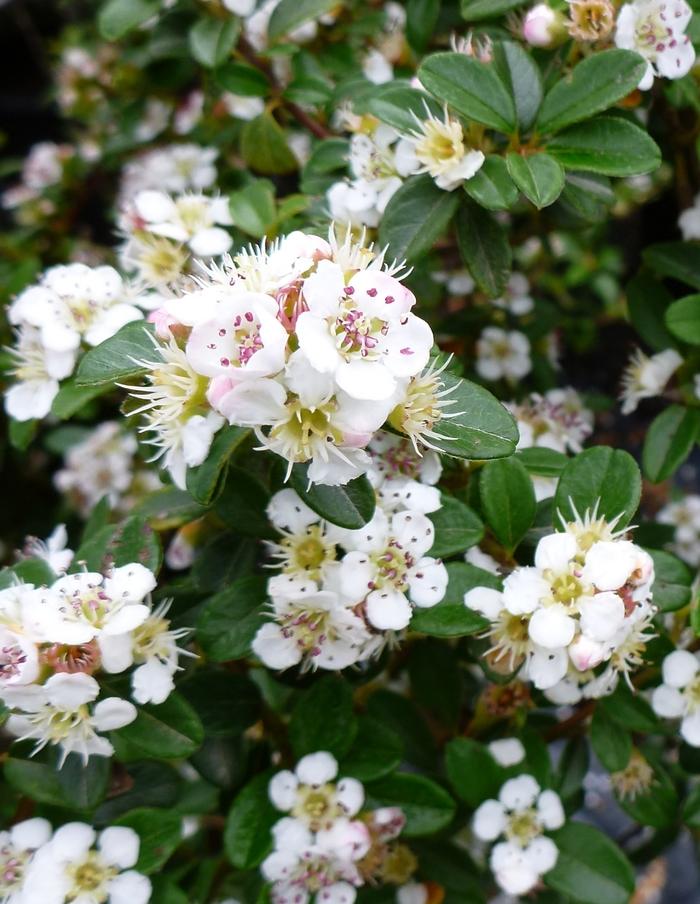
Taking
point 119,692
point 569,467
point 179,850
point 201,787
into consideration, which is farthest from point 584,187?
point 179,850

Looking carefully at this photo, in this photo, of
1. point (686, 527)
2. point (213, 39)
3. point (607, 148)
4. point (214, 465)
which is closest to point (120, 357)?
point (214, 465)

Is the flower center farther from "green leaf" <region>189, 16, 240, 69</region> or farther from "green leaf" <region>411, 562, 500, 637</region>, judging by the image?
"green leaf" <region>189, 16, 240, 69</region>

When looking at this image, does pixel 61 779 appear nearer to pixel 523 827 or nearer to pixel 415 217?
pixel 523 827

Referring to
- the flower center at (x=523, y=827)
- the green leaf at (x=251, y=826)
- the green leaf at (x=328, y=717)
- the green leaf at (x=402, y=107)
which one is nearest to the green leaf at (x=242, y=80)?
the green leaf at (x=402, y=107)

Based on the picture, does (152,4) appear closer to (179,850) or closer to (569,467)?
(569,467)

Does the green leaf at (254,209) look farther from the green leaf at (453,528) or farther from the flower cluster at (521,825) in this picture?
the flower cluster at (521,825)

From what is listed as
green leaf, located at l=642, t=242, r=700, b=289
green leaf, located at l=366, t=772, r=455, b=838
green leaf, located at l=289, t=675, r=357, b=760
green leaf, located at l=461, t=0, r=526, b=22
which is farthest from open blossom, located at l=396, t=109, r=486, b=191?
green leaf, located at l=366, t=772, r=455, b=838
